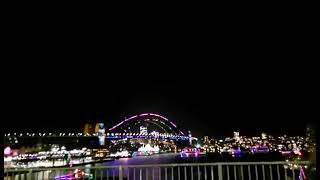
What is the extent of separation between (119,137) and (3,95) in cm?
8317

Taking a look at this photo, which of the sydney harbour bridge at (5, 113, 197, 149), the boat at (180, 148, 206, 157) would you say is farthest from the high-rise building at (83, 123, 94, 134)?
the boat at (180, 148, 206, 157)

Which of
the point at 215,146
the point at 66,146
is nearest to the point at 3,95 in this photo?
the point at 66,146

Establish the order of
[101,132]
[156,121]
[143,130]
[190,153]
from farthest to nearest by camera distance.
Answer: [156,121]
[143,130]
[190,153]
[101,132]

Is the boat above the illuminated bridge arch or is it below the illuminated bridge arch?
below

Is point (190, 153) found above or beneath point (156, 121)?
beneath

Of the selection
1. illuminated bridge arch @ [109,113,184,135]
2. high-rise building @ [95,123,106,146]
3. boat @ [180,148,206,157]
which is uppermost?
illuminated bridge arch @ [109,113,184,135]

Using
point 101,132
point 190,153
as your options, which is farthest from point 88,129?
point 190,153

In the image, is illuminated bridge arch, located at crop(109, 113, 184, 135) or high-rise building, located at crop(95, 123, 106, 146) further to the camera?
illuminated bridge arch, located at crop(109, 113, 184, 135)

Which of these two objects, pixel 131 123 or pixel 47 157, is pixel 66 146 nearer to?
pixel 47 157

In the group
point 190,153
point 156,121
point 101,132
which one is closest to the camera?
point 101,132

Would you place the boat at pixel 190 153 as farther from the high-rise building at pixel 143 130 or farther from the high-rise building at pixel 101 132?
the high-rise building at pixel 101 132

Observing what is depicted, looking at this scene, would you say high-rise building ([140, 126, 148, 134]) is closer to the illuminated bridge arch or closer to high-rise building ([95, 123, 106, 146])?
the illuminated bridge arch

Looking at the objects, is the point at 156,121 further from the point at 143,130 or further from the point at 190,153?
the point at 190,153

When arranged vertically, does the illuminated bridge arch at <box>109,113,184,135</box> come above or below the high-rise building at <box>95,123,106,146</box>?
above
